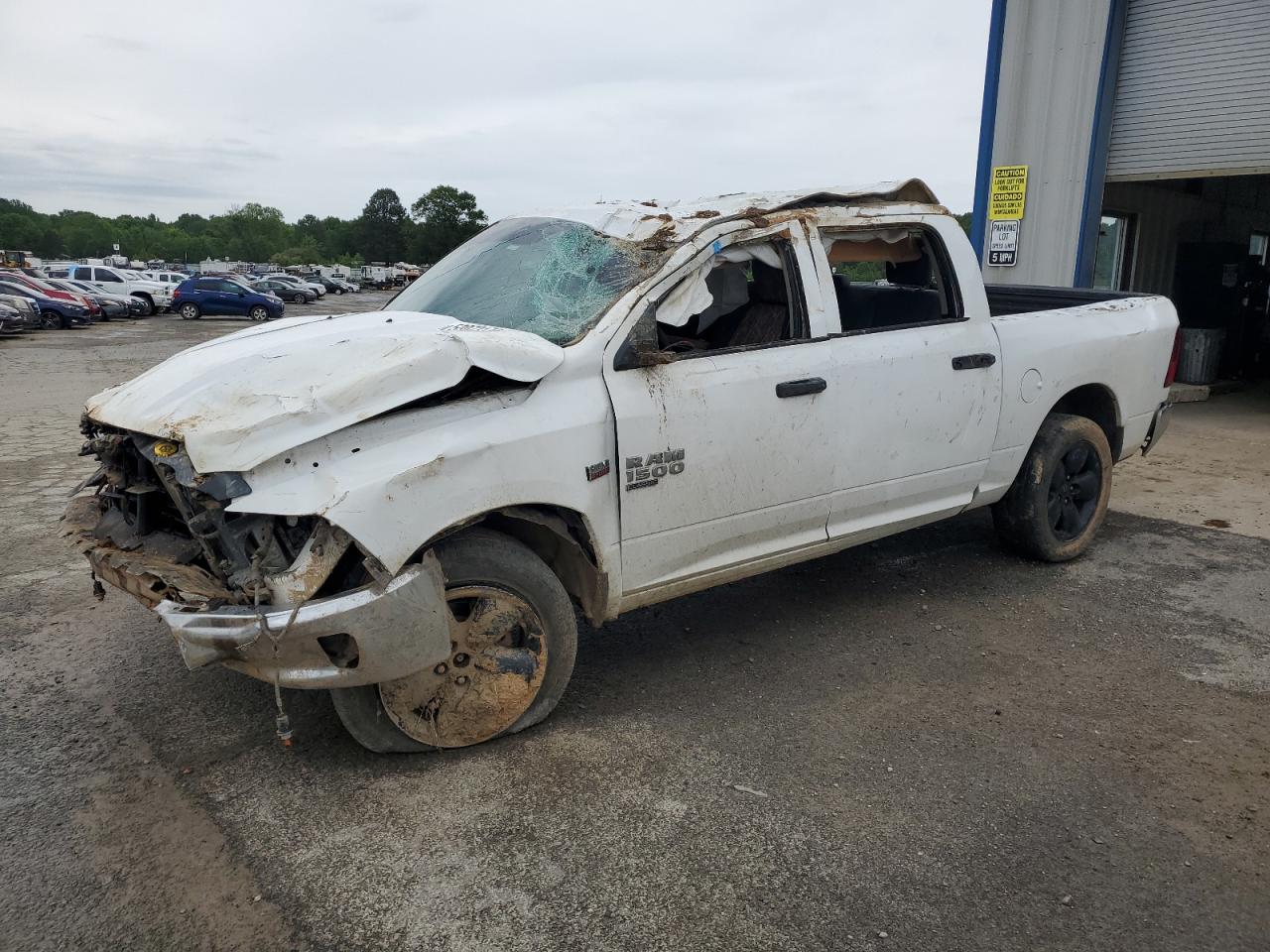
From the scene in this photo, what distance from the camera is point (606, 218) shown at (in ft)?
Result: 13.6

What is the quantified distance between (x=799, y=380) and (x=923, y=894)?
6.62 feet

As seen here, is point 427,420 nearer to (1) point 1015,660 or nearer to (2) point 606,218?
(2) point 606,218

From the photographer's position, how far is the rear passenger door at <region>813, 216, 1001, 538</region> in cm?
414

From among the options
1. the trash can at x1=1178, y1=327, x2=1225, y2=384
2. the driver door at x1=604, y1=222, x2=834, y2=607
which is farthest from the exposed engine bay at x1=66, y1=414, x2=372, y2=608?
the trash can at x1=1178, y1=327, x2=1225, y2=384

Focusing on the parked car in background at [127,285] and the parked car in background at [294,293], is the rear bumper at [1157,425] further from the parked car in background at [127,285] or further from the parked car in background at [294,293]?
the parked car in background at [294,293]

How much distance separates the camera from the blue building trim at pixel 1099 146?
33.1ft

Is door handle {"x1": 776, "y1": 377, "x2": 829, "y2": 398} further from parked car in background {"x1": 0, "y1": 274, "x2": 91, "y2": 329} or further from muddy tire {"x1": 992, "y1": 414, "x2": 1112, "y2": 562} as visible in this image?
parked car in background {"x1": 0, "y1": 274, "x2": 91, "y2": 329}

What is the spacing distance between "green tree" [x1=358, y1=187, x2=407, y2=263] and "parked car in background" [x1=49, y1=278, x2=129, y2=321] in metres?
95.3

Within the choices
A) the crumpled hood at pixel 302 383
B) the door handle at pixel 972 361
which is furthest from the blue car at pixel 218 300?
the door handle at pixel 972 361

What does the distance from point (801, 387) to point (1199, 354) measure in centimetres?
1143

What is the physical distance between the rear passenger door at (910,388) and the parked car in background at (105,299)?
30461 millimetres

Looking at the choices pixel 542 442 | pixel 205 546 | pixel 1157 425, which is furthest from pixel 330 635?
pixel 1157 425

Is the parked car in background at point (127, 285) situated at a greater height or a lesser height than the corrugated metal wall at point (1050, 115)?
lesser

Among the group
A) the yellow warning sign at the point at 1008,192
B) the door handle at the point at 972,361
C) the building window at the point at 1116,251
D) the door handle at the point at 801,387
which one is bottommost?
the door handle at the point at 801,387
